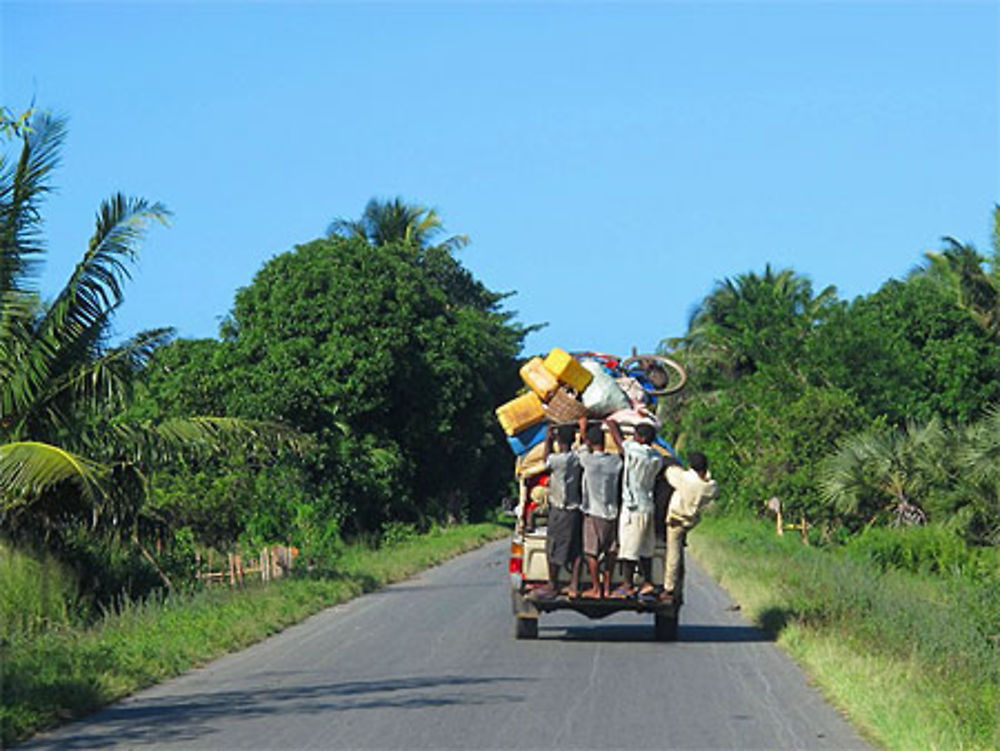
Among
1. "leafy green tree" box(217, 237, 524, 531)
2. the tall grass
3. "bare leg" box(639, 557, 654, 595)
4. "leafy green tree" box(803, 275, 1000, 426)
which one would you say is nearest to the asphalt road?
"bare leg" box(639, 557, 654, 595)

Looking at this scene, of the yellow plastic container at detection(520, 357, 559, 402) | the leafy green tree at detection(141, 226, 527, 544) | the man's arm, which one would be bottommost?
the man's arm

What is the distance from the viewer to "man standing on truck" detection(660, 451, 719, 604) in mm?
17000

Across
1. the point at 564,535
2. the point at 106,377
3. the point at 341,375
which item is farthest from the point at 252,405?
the point at 564,535

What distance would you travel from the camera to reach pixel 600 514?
56.2ft

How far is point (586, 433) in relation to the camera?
1800 cm

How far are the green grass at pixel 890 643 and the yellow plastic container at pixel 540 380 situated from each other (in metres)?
3.85

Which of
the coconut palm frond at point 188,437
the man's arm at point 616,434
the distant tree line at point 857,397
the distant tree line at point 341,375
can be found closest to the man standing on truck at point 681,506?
the man's arm at point 616,434

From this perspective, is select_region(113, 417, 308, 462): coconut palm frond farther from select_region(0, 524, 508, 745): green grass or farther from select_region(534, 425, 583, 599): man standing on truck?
select_region(534, 425, 583, 599): man standing on truck

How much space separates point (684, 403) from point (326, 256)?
29.1 meters

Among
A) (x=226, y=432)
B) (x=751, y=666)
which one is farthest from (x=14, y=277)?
(x=751, y=666)

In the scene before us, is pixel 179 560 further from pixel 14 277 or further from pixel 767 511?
pixel 767 511

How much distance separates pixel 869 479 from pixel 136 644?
24.3 meters

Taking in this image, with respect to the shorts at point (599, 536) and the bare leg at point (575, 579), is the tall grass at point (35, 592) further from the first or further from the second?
the shorts at point (599, 536)

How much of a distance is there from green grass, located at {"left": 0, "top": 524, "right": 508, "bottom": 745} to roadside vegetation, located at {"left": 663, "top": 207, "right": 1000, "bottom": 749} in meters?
→ 6.11
